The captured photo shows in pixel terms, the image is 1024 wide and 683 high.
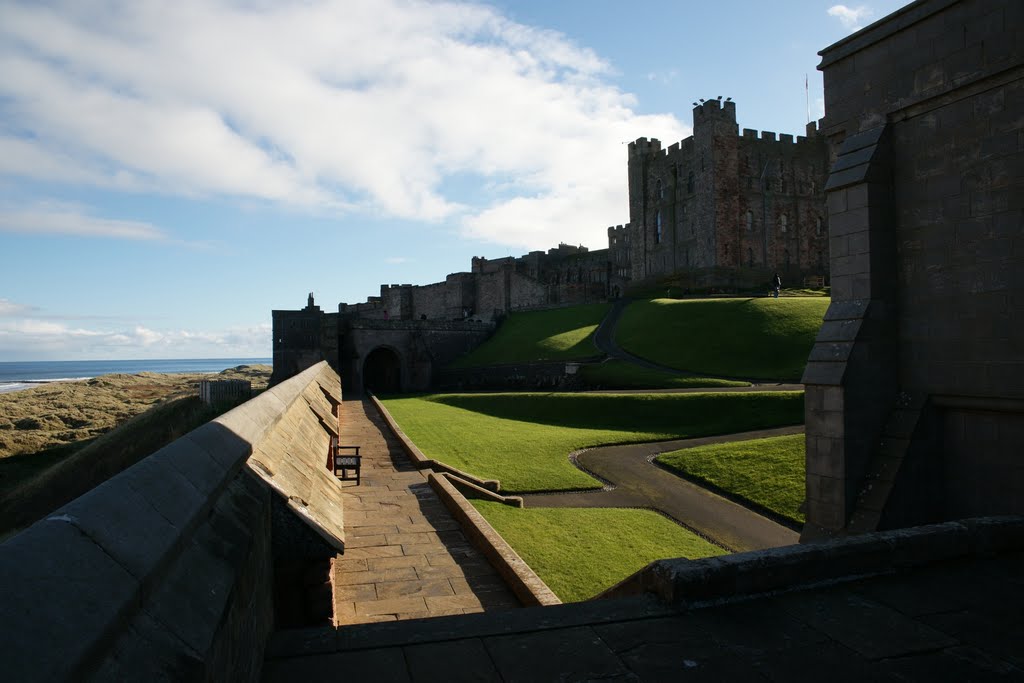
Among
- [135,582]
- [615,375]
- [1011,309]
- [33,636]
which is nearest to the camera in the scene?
[33,636]

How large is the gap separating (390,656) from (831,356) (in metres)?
6.53

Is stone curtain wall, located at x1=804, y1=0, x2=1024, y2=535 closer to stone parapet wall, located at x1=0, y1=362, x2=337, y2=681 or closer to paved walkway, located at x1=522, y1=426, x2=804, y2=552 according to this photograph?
paved walkway, located at x1=522, y1=426, x2=804, y2=552

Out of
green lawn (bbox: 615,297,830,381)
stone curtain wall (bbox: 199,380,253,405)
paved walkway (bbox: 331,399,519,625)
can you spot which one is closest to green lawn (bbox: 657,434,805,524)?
paved walkway (bbox: 331,399,519,625)

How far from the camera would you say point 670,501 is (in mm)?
13812

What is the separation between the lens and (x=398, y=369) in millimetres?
48688

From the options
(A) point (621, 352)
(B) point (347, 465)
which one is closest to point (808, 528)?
(B) point (347, 465)

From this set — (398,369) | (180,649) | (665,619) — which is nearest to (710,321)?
(398,369)

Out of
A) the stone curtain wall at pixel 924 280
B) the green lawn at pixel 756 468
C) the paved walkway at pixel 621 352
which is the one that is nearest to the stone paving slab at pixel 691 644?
the stone curtain wall at pixel 924 280

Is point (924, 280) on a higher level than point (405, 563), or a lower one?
higher

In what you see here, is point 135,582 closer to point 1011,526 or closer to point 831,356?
point 1011,526

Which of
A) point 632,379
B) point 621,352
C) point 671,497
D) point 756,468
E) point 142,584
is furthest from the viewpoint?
point 621,352

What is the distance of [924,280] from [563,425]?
17412 mm

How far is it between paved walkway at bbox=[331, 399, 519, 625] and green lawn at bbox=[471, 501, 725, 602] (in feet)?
3.51

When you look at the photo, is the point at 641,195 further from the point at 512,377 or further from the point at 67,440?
the point at 67,440
